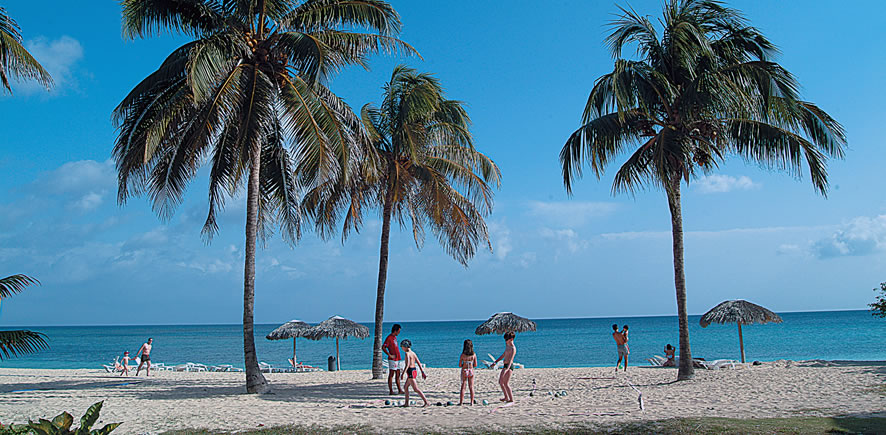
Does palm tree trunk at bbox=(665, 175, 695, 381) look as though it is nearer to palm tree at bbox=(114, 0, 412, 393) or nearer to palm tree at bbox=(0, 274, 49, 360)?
palm tree at bbox=(114, 0, 412, 393)

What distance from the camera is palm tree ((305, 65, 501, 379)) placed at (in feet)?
49.1

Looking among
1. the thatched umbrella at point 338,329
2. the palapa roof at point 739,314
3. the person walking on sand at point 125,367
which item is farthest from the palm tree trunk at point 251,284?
the palapa roof at point 739,314

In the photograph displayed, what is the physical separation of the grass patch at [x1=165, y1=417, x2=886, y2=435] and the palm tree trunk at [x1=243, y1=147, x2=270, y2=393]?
13.7 ft

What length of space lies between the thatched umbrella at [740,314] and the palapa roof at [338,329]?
Answer: 12.3 m

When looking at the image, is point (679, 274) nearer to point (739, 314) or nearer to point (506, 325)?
point (739, 314)

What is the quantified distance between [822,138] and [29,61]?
14.4 m

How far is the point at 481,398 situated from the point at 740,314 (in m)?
11.0

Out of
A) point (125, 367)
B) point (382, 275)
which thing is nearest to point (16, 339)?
point (382, 275)

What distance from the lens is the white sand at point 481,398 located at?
8797 millimetres

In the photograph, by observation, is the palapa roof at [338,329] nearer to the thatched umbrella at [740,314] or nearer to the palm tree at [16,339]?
the thatched umbrella at [740,314]

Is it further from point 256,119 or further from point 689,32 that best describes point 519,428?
point 689,32

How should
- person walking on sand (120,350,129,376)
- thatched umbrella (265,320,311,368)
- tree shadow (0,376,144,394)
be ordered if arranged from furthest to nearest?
thatched umbrella (265,320,311,368)
person walking on sand (120,350,129,376)
tree shadow (0,376,144,394)

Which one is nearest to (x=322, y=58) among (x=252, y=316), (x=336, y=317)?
(x=252, y=316)

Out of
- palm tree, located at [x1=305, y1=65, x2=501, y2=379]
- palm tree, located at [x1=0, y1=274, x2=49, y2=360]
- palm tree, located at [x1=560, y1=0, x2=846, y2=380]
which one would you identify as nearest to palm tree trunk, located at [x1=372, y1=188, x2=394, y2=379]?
palm tree, located at [x1=305, y1=65, x2=501, y2=379]
